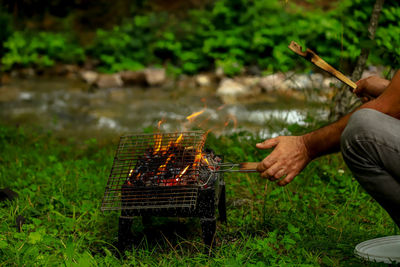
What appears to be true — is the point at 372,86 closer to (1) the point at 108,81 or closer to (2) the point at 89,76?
(1) the point at 108,81

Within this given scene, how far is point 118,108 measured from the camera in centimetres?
824

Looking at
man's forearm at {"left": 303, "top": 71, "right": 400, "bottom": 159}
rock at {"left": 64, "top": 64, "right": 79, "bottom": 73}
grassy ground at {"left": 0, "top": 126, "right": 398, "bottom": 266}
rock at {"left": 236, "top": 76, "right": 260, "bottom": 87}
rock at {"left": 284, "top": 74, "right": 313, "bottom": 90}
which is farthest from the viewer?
rock at {"left": 64, "top": 64, "right": 79, "bottom": 73}

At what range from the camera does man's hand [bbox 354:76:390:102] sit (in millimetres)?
3023

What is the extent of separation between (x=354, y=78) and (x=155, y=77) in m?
5.57

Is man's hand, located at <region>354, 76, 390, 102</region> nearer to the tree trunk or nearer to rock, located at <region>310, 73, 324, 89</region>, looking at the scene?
the tree trunk

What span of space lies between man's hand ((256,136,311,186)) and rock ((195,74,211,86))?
6.65m

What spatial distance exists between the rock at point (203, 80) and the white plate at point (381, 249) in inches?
265

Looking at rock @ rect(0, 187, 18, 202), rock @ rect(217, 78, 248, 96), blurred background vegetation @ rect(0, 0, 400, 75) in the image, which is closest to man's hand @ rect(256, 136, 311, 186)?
rock @ rect(0, 187, 18, 202)

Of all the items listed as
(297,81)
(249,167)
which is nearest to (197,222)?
(249,167)

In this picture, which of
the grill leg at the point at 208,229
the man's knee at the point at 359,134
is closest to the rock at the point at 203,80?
the grill leg at the point at 208,229

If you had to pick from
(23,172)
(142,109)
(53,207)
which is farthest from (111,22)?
(53,207)

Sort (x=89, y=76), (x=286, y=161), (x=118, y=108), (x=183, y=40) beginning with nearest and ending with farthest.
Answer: (x=286, y=161) → (x=118, y=108) → (x=89, y=76) → (x=183, y=40)

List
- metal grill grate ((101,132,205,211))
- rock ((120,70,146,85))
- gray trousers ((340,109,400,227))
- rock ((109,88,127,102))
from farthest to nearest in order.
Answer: rock ((120,70,146,85)) < rock ((109,88,127,102)) < metal grill grate ((101,132,205,211)) < gray trousers ((340,109,400,227))

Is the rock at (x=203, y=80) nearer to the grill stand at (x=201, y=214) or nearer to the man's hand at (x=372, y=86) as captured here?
the man's hand at (x=372, y=86)
